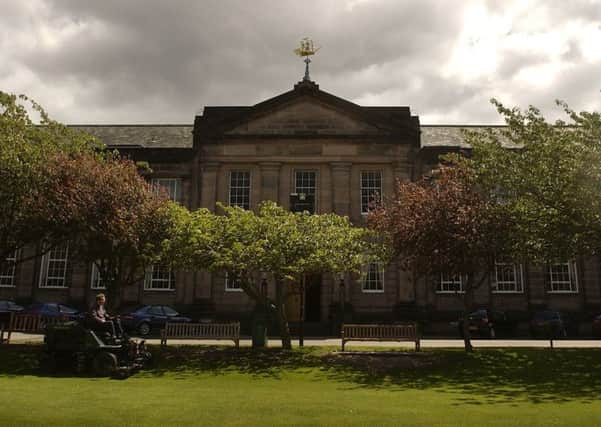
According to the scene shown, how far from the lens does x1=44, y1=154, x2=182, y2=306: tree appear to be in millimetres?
16969

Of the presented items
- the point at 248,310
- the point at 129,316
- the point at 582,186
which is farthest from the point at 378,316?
the point at 582,186

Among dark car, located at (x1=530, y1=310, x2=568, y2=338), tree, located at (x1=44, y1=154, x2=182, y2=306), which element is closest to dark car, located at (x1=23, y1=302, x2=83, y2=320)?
tree, located at (x1=44, y1=154, x2=182, y2=306)

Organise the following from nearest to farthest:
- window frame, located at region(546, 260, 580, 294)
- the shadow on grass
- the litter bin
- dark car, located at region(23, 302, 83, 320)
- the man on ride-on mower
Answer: the shadow on grass
the man on ride-on mower
the litter bin
dark car, located at region(23, 302, 83, 320)
window frame, located at region(546, 260, 580, 294)

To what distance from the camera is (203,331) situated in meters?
18.2

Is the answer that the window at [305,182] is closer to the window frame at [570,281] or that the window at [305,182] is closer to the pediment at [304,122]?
the pediment at [304,122]

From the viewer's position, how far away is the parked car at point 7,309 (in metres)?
26.5

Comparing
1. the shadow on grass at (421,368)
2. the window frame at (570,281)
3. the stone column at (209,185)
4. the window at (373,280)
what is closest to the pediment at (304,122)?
the stone column at (209,185)

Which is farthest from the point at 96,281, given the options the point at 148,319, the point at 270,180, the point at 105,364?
the point at 105,364

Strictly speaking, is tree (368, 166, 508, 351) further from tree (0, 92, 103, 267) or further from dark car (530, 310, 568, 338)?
tree (0, 92, 103, 267)

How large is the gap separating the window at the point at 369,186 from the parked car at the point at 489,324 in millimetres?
Result: 8187

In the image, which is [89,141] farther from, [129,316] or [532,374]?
[532,374]

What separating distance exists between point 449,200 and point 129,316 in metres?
15.9

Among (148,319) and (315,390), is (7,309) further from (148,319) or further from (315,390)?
(315,390)

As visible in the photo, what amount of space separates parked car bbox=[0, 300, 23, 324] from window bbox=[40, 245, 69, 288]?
7.46 feet
